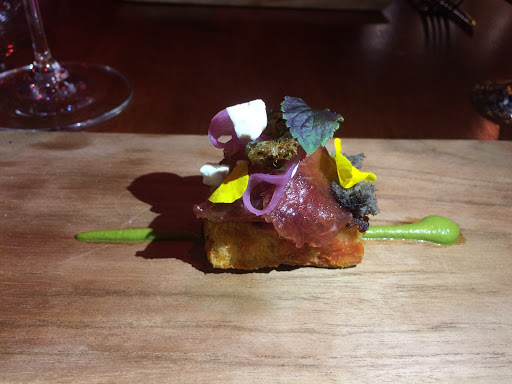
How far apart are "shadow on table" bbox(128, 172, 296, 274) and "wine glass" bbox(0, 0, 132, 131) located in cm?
88

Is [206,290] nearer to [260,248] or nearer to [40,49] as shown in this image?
[260,248]

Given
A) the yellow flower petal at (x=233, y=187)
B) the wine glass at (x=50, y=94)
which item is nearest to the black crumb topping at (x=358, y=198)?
the yellow flower petal at (x=233, y=187)

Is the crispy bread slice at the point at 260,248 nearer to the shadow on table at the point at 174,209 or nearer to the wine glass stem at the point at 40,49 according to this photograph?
the shadow on table at the point at 174,209

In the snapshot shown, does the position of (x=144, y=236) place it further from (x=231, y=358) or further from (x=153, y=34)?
(x=153, y=34)

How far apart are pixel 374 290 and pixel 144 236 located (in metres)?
0.87

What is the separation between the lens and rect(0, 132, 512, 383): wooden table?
143 cm

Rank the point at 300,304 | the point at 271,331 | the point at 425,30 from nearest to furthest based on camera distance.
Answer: the point at 271,331 < the point at 300,304 < the point at 425,30

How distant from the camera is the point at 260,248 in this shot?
1.76 m

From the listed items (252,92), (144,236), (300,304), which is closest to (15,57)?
(252,92)

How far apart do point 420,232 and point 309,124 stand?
27.9 inches

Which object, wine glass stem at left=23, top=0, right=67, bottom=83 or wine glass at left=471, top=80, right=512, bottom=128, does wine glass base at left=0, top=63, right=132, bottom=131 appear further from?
wine glass at left=471, top=80, right=512, bottom=128

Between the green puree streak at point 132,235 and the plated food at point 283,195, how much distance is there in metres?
0.13

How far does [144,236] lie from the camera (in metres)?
1.86

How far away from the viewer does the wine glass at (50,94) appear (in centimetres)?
270
